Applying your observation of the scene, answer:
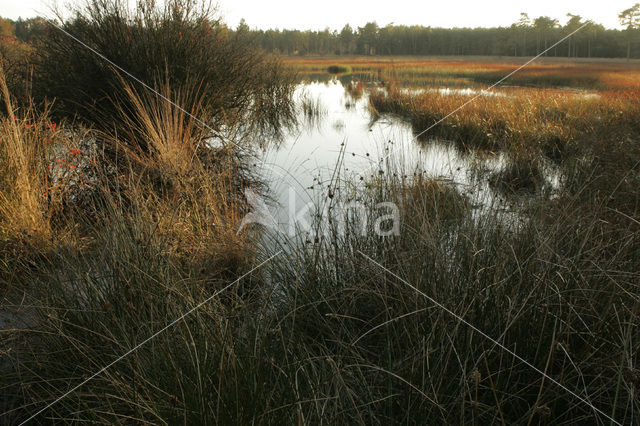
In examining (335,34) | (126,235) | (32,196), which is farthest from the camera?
(335,34)

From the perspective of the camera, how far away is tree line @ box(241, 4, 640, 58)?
6.27m

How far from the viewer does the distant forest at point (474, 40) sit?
6.32 meters

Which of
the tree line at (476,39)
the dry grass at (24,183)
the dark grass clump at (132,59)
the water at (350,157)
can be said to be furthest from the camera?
the tree line at (476,39)

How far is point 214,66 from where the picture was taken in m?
5.88

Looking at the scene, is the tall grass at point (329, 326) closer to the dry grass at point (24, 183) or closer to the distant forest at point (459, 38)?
the dry grass at point (24, 183)

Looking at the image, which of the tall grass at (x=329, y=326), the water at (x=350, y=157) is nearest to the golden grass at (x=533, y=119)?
the water at (x=350, y=157)

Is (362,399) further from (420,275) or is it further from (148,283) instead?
(148,283)

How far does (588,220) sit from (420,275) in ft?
3.56

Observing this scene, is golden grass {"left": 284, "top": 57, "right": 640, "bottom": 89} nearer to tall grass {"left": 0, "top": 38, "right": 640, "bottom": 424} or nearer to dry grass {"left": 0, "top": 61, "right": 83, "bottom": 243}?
tall grass {"left": 0, "top": 38, "right": 640, "bottom": 424}

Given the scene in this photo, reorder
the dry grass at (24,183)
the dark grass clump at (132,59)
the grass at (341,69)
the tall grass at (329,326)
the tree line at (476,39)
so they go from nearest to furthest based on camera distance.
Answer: the tall grass at (329,326) < the dry grass at (24,183) < the dark grass clump at (132,59) < the tree line at (476,39) < the grass at (341,69)

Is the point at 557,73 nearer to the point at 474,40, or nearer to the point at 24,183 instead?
the point at 24,183

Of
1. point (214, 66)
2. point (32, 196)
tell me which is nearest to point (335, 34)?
point (214, 66)

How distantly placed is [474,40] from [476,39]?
0.16 metres

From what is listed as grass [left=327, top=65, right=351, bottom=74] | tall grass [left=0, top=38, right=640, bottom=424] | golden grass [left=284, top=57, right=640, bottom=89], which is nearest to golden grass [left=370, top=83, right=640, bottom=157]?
golden grass [left=284, top=57, right=640, bottom=89]
